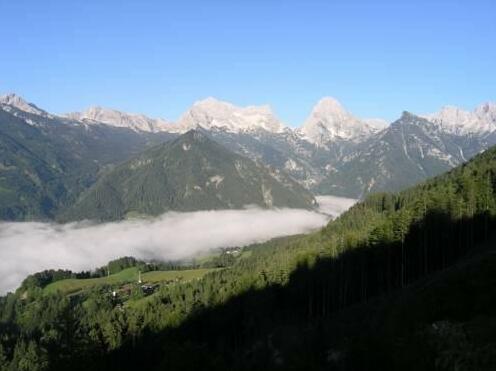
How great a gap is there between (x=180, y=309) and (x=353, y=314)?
73332 mm

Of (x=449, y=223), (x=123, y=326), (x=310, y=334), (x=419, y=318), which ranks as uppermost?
(x=449, y=223)

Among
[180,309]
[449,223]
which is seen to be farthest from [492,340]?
[180,309]

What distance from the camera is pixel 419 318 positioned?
57.5 m

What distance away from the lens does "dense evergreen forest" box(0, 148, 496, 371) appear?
41156 mm

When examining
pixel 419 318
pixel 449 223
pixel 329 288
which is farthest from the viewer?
pixel 329 288

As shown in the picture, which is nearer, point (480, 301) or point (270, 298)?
point (480, 301)

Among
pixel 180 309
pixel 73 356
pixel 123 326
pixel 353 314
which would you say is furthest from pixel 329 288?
pixel 73 356

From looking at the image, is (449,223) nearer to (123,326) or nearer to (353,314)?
(353,314)

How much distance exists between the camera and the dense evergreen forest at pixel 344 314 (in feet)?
135

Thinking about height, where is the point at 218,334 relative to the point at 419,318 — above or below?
below

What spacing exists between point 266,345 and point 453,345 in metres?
63.0

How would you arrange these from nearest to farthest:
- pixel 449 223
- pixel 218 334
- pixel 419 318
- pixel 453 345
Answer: pixel 453 345, pixel 419 318, pixel 449 223, pixel 218 334

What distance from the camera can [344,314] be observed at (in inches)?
4131

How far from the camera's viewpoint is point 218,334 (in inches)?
5512
